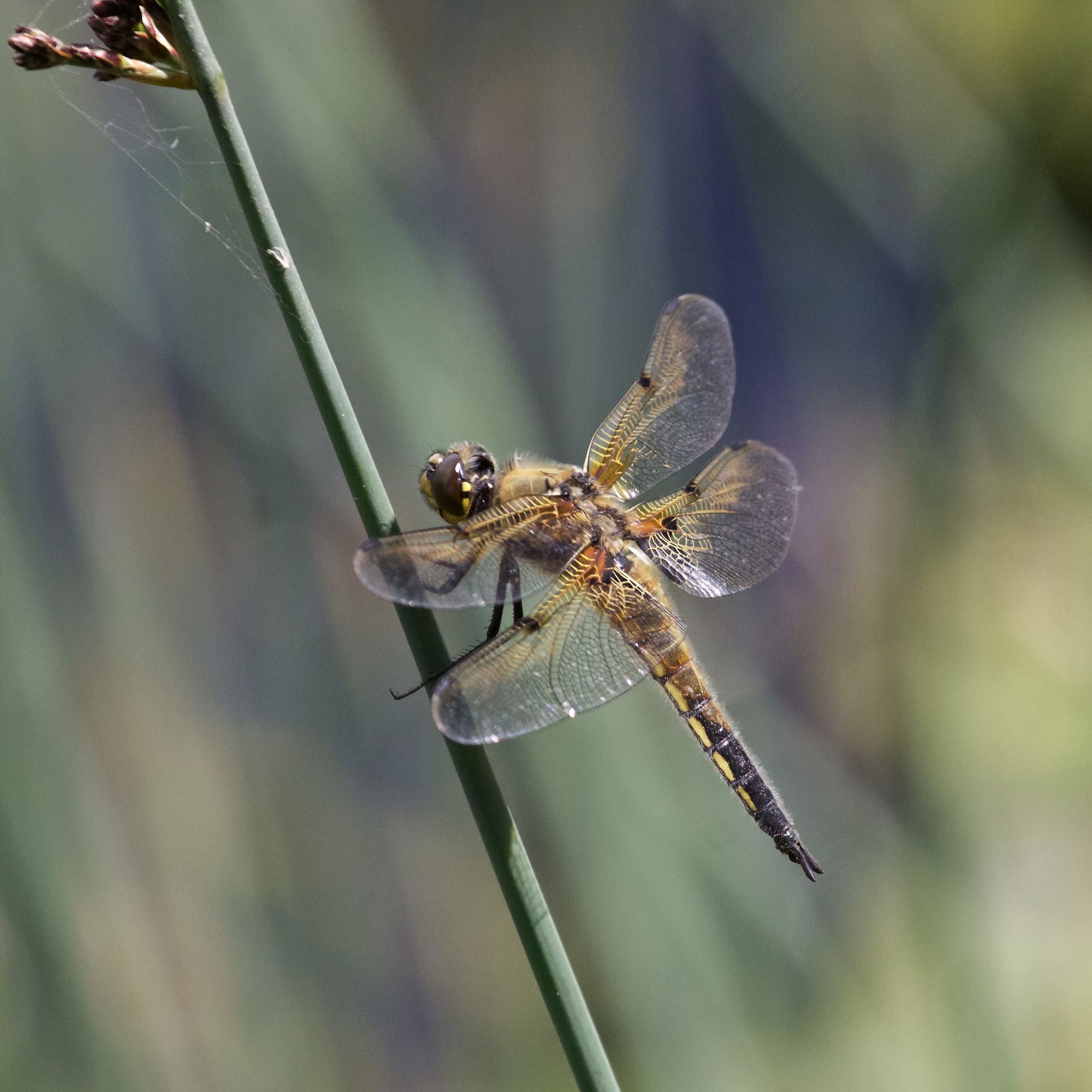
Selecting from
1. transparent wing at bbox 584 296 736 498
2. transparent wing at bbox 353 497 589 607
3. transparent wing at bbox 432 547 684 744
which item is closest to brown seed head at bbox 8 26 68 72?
transparent wing at bbox 353 497 589 607

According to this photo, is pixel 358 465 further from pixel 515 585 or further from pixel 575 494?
pixel 575 494

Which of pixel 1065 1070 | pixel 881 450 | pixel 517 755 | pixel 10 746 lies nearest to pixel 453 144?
pixel 881 450

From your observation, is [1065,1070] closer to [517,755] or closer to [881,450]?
[517,755]

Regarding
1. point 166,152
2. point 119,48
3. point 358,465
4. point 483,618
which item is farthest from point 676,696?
point 166,152

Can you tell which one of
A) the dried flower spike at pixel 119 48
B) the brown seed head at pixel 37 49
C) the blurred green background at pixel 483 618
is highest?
the dried flower spike at pixel 119 48

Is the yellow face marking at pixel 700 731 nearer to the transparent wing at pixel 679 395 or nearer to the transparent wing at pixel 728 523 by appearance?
the transparent wing at pixel 728 523

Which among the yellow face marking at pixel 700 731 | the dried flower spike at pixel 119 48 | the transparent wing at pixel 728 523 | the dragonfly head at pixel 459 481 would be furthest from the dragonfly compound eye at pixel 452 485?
the dried flower spike at pixel 119 48
